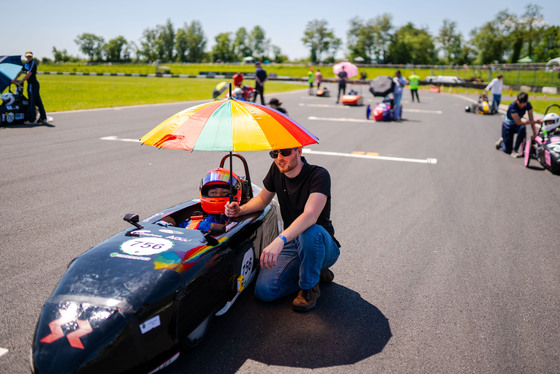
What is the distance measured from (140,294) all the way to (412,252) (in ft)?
10.6

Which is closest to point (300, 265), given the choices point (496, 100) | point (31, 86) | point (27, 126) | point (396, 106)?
point (27, 126)

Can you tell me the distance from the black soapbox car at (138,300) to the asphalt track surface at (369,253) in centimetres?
37

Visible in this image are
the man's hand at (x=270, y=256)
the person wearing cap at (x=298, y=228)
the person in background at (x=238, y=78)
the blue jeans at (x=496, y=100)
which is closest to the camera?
the man's hand at (x=270, y=256)

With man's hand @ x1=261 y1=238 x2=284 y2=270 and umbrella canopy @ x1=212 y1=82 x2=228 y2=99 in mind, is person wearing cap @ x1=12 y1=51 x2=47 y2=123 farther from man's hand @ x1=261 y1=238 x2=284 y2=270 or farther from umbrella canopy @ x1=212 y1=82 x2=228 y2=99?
man's hand @ x1=261 y1=238 x2=284 y2=270

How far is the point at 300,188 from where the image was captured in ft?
11.3

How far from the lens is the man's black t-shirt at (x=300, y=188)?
3324 mm

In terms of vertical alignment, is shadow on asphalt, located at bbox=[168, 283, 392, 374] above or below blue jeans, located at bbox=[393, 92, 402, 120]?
below

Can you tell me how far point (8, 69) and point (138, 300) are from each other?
12.3 meters

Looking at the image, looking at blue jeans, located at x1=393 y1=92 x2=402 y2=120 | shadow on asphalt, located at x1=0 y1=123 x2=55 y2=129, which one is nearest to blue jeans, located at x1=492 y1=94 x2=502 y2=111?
blue jeans, located at x1=393 y1=92 x2=402 y2=120

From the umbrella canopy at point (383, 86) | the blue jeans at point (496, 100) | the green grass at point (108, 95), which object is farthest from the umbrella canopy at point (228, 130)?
the blue jeans at point (496, 100)

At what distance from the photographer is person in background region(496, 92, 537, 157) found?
9328mm

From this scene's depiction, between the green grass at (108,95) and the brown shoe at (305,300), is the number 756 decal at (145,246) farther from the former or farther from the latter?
the green grass at (108,95)

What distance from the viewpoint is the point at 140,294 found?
89.4 inches

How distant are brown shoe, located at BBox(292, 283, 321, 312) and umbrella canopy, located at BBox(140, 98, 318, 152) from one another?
127 cm
